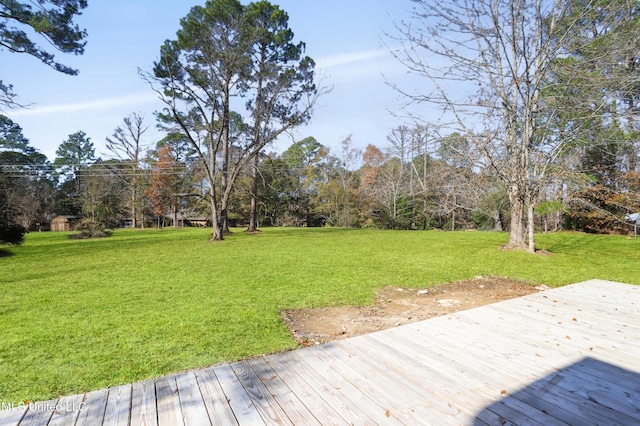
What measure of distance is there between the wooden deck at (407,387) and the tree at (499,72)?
5828 millimetres

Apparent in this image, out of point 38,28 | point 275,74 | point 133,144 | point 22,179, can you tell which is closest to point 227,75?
point 275,74

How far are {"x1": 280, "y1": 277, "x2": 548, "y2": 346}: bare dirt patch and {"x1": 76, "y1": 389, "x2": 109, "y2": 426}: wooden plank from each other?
1.54 m

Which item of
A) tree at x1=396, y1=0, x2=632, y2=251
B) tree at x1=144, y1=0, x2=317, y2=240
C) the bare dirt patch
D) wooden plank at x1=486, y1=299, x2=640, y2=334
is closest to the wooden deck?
wooden plank at x1=486, y1=299, x2=640, y2=334

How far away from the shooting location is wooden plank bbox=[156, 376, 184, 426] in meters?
1.48

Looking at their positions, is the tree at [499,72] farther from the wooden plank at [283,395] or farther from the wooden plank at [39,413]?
the wooden plank at [39,413]

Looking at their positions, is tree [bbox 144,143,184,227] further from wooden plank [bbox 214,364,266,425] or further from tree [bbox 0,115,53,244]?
wooden plank [bbox 214,364,266,425]

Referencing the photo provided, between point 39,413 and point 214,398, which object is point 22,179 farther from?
point 214,398

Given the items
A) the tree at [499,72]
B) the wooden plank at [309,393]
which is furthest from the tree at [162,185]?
the wooden plank at [309,393]

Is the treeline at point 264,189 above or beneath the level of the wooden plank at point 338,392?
above

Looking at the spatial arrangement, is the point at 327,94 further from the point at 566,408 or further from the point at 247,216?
the point at 247,216

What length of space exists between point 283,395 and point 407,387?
71 cm

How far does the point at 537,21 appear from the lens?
7.23 metres

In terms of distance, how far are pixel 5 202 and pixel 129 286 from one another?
953 centimetres

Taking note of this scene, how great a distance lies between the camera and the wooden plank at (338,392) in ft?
4.99
